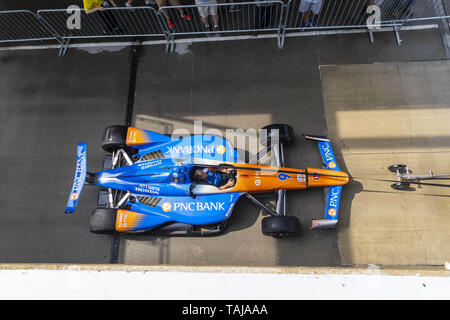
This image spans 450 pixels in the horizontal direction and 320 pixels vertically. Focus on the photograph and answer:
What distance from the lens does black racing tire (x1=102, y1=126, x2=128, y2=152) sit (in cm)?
562

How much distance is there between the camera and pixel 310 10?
659 cm

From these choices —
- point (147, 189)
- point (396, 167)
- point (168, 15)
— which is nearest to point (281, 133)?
point (396, 167)

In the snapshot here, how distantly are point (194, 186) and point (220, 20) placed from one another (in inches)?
165

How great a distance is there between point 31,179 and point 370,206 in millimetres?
6714

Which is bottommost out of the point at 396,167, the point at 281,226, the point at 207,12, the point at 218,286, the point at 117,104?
the point at 218,286

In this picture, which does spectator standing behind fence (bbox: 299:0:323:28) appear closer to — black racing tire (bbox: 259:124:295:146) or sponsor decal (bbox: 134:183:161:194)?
black racing tire (bbox: 259:124:295:146)

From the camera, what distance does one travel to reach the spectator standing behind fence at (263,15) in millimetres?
6364

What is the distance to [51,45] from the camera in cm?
744

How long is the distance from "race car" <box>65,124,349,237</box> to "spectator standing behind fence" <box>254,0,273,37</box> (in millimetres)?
2625

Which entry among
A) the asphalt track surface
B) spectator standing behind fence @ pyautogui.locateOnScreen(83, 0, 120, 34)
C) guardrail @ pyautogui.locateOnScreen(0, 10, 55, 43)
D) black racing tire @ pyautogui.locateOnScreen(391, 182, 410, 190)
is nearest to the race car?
the asphalt track surface

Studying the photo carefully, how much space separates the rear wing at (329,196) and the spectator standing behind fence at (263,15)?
304 centimetres

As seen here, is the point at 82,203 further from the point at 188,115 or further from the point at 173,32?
the point at 173,32

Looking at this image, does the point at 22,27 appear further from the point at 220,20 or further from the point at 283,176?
the point at 283,176
